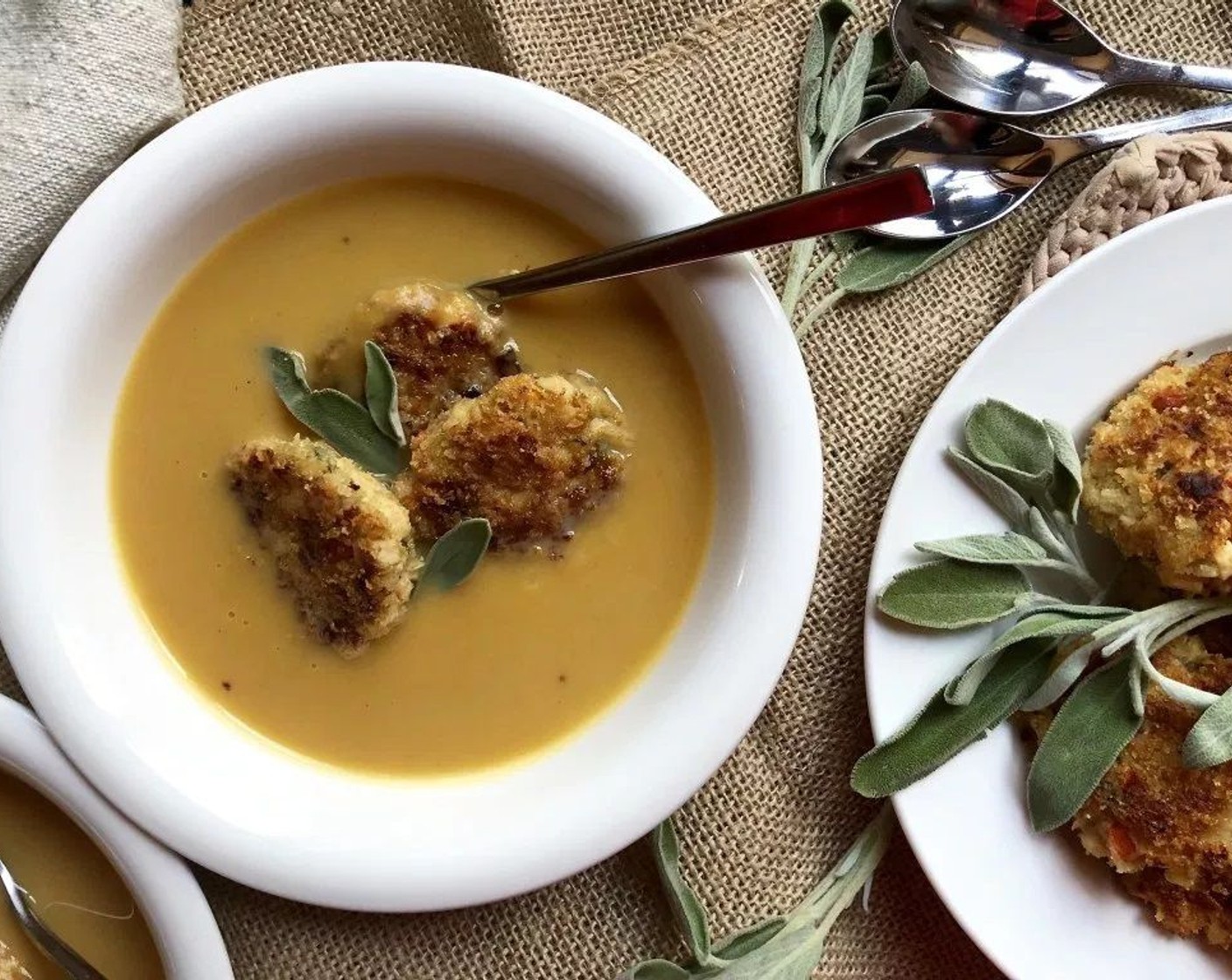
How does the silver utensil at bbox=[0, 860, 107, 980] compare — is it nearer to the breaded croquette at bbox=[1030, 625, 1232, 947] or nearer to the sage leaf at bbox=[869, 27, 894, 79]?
the breaded croquette at bbox=[1030, 625, 1232, 947]

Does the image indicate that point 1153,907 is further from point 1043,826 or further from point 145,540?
point 145,540

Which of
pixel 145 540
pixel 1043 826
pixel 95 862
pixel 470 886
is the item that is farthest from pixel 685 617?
pixel 95 862

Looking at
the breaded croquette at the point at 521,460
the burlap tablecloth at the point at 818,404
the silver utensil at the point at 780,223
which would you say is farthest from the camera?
the burlap tablecloth at the point at 818,404

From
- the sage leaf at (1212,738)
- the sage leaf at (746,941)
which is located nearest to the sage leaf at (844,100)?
the sage leaf at (1212,738)

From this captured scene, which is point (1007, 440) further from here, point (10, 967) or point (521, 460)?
point (10, 967)

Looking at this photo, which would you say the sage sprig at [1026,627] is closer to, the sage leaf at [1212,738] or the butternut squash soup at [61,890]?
the sage leaf at [1212,738]

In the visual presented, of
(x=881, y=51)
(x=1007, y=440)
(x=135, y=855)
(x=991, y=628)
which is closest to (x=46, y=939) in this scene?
(x=135, y=855)
